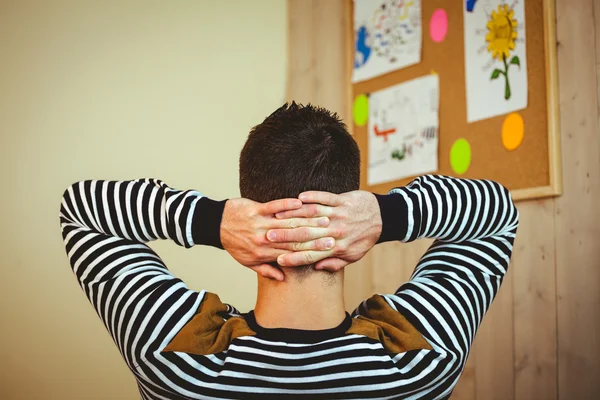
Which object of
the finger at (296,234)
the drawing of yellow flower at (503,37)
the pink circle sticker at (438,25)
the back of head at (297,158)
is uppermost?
the pink circle sticker at (438,25)

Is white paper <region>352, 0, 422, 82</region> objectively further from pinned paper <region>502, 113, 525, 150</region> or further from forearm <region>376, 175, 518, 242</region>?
forearm <region>376, 175, 518, 242</region>

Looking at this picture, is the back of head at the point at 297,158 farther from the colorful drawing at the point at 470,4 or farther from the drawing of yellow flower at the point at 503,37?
the colorful drawing at the point at 470,4

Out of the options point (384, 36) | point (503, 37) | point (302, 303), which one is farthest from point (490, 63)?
point (302, 303)

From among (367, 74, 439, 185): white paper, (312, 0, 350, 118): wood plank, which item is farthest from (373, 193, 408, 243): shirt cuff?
(312, 0, 350, 118): wood plank

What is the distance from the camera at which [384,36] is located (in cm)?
259

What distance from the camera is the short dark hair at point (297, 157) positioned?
999 mm

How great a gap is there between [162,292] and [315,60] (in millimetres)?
2162

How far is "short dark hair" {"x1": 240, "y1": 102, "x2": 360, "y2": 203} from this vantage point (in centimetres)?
Result: 100

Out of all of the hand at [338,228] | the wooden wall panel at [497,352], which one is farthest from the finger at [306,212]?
the wooden wall panel at [497,352]

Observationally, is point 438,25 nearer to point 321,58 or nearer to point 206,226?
point 321,58

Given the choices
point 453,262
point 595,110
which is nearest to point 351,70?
point 595,110

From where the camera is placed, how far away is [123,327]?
3.05 feet

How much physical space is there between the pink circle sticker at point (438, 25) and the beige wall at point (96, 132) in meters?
0.90

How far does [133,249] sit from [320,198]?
1.04 feet
